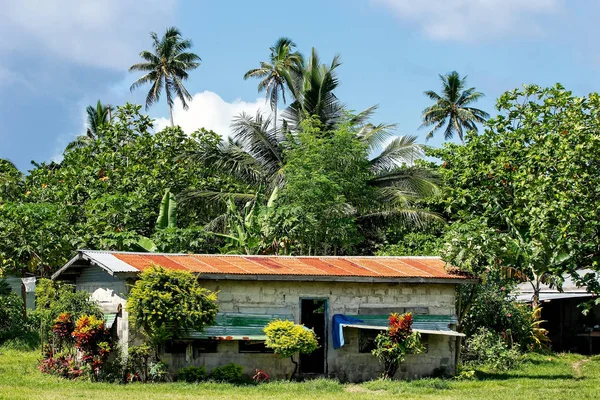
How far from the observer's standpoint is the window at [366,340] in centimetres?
1881

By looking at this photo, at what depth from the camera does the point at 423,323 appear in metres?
19.0

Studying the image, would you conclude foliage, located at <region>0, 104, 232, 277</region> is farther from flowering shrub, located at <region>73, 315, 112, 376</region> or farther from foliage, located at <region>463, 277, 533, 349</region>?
foliage, located at <region>463, 277, 533, 349</region>

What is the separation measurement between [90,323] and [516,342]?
12729mm

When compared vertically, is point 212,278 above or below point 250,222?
below

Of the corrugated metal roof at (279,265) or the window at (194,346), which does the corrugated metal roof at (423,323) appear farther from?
the window at (194,346)

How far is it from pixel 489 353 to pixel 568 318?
28.8 feet

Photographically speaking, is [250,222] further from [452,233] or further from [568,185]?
[568,185]

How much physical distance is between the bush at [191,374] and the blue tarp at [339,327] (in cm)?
318

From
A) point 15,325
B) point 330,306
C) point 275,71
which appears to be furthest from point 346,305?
point 275,71

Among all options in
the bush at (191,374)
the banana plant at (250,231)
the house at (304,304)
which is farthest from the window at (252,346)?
the banana plant at (250,231)

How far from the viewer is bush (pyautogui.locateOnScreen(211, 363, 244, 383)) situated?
17.1 m

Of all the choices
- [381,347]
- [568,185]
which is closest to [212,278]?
[381,347]

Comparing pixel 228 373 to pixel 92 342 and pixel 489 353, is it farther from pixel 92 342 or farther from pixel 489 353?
pixel 489 353

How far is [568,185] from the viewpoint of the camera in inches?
646
